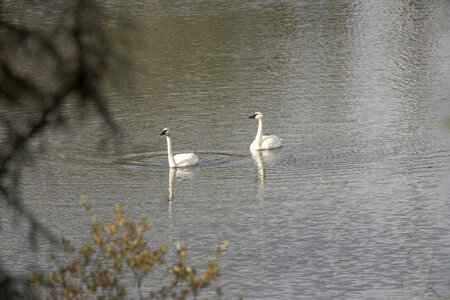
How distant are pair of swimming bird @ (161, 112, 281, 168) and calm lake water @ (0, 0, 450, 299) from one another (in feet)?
0.69

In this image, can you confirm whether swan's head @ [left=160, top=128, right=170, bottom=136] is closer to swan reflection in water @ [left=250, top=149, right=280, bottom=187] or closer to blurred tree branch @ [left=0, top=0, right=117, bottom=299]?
swan reflection in water @ [left=250, top=149, right=280, bottom=187]

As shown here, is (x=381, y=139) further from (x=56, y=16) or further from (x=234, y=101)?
(x=56, y=16)

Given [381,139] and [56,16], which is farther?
[381,139]

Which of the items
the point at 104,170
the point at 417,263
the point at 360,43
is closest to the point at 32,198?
the point at 104,170

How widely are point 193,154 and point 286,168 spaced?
183cm

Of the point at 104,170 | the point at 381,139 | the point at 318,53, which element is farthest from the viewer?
the point at 318,53

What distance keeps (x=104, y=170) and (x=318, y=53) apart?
1469 centimetres

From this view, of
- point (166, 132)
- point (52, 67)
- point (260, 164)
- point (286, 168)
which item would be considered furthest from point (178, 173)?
point (52, 67)

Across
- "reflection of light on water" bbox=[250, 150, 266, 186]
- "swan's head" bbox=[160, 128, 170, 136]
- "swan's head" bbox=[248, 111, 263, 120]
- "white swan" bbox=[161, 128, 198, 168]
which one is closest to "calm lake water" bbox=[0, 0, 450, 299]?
"reflection of light on water" bbox=[250, 150, 266, 186]

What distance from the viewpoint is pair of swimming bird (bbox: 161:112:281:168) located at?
19453 millimetres

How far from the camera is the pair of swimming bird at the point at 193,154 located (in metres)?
19.5

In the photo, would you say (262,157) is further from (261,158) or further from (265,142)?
(265,142)

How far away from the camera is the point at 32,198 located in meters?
17.7

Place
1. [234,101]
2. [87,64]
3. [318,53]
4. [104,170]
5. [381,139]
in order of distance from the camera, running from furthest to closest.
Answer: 1. [318,53]
2. [234,101]
3. [381,139]
4. [104,170]
5. [87,64]
